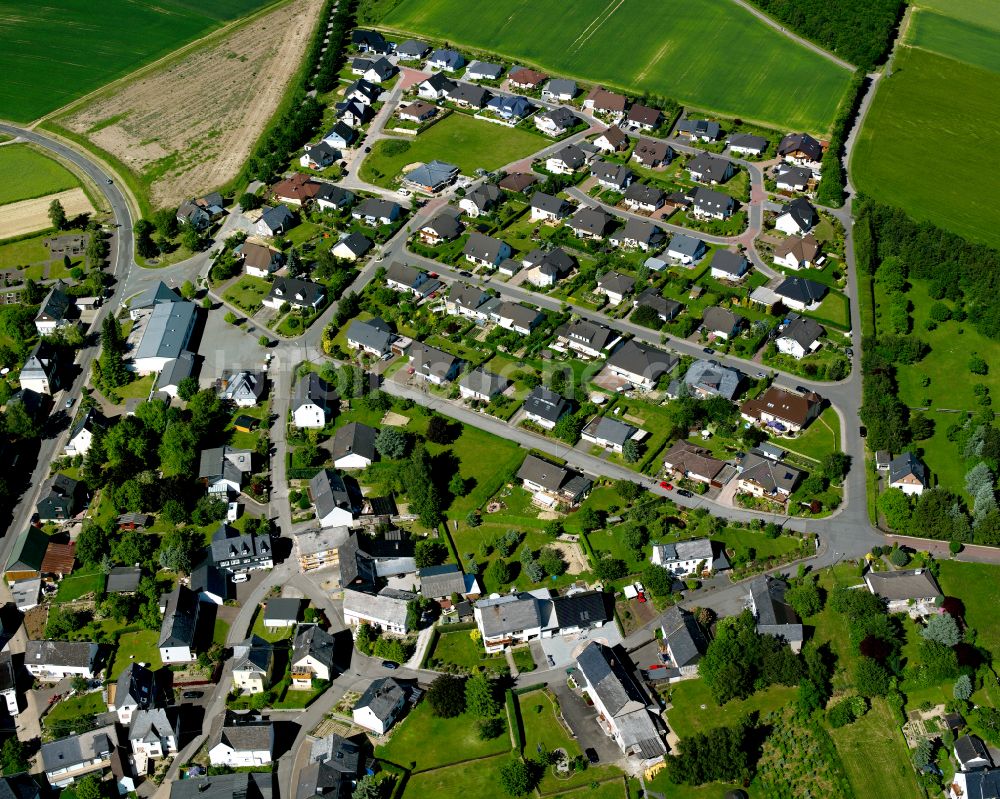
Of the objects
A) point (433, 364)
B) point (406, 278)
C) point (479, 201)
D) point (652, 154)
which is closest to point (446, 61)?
point (652, 154)

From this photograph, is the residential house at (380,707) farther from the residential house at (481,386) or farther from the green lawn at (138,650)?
the residential house at (481,386)

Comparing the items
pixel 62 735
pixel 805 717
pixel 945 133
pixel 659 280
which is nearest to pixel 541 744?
pixel 805 717

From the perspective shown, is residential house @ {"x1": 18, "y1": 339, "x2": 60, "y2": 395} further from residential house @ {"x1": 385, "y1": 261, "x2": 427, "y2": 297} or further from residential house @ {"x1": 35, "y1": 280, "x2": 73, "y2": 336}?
residential house @ {"x1": 385, "y1": 261, "x2": 427, "y2": 297}

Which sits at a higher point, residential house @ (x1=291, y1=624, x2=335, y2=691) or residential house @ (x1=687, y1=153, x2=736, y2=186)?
residential house @ (x1=687, y1=153, x2=736, y2=186)

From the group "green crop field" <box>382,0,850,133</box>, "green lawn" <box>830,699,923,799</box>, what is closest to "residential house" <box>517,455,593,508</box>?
"green lawn" <box>830,699,923,799</box>

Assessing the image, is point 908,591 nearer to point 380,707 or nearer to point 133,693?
point 380,707

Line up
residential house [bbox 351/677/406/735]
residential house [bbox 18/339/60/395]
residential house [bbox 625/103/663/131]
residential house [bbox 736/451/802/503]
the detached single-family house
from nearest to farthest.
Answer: residential house [bbox 351/677/406/735]
residential house [bbox 736/451/802/503]
residential house [bbox 18/339/60/395]
the detached single-family house
residential house [bbox 625/103/663/131]

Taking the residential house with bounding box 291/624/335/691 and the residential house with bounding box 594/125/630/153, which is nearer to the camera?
the residential house with bounding box 291/624/335/691

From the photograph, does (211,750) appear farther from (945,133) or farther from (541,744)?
(945,133)
